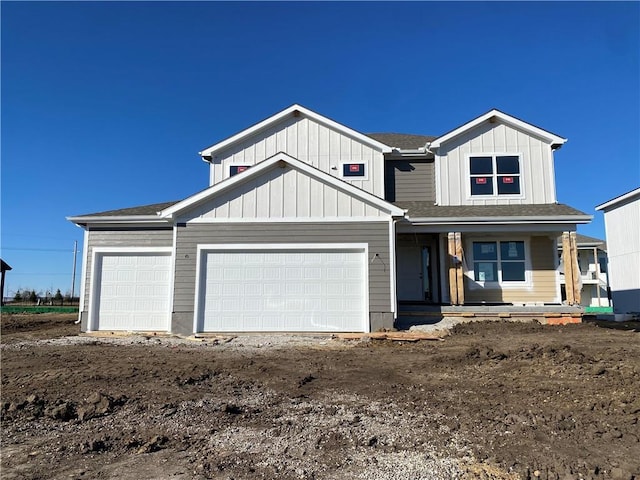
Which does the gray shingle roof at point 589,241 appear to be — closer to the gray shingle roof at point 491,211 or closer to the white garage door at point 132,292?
the gray shingle roof at point 491,211

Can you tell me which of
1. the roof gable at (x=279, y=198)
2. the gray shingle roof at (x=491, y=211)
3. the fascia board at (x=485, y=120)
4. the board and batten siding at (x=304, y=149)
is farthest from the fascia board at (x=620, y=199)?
the roof gable at (x=279, y=198)

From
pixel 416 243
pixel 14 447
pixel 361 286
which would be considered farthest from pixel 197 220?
pixel 14 447

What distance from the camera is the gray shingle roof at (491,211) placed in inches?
530

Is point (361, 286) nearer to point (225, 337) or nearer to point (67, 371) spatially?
point (225, 337)

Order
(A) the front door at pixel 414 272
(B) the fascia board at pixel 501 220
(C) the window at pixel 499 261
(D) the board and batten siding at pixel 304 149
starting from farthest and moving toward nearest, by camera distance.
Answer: (D) the board and batten siding at pixel 304 149
(A) the front door at pixel 414 272
(C) the window at pixel 499 261
(B) the fascia board at pixel 501 220

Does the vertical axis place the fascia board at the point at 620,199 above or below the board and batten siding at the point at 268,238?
above

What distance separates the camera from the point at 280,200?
12156 millimetres

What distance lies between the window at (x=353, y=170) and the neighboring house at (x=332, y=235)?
4 cm

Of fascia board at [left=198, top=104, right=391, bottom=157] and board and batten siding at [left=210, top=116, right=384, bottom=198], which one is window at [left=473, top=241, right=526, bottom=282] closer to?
board and batten siding at [left=210, top=116, right=384, bottom=198]

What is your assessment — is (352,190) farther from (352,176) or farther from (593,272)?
(593,272)

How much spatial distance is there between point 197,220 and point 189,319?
8.89 ft

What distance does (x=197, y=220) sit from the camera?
12.1 m

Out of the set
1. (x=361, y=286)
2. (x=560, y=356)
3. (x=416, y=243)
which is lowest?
(x=560, y=356)

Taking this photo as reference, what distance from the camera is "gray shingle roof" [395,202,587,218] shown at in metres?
13.5
